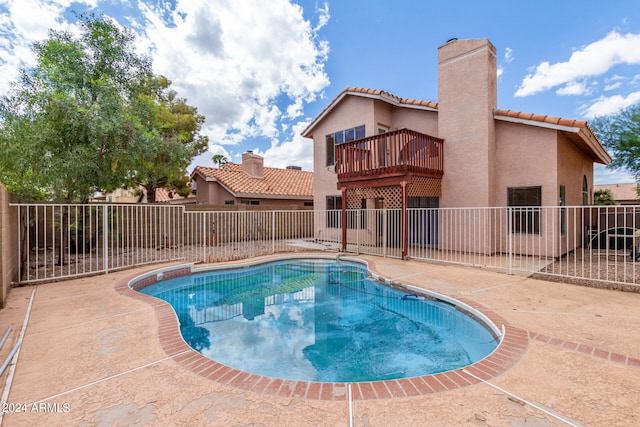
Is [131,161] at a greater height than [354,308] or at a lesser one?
greater

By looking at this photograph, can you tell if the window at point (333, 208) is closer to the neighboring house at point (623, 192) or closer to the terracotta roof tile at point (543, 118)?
the terracotta roof tile at point (543, 118)

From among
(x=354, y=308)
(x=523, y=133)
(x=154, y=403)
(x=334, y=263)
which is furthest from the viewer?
(x=334, y=263)

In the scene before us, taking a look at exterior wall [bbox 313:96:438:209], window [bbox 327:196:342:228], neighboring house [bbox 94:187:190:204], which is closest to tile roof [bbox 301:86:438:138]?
exterior wall [bbox 313:96:438:209]

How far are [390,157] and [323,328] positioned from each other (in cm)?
711

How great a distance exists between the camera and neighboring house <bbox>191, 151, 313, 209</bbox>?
18.3 metres

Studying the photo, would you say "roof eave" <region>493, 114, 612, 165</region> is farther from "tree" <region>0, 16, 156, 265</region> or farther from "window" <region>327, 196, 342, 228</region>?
"tree" <region>0, 16, 156, 265</region>

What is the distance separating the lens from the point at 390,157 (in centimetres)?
1058

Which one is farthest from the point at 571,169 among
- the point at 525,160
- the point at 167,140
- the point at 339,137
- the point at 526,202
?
the point at 167,140

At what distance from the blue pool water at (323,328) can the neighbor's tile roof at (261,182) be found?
10240 mm

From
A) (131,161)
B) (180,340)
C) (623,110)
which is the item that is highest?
(623,110)

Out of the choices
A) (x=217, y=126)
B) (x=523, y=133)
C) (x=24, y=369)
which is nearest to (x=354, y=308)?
(x=24, y=369)

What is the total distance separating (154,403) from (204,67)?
14.3m

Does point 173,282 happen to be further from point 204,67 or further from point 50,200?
point 204,67

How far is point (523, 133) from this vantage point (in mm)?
9805
